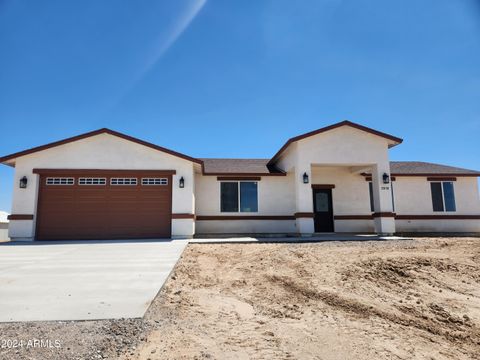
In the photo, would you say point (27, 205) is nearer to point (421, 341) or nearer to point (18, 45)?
point (18, 45)

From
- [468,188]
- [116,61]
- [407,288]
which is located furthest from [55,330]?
[468,188]

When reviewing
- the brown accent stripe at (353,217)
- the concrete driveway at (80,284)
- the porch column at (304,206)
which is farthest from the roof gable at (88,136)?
the brown accent stripe at (353,217)

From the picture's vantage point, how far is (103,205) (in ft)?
36.7

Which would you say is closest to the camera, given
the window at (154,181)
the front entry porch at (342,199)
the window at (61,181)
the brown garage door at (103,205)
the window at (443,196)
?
the brown garage door at (103,205)

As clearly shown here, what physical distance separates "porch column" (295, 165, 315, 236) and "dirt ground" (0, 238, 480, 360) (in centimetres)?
548

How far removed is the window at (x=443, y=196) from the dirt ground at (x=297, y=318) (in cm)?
940

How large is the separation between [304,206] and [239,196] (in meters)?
3.12

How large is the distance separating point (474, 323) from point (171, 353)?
3460 mm

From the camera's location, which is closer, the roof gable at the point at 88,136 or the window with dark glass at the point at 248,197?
the roof gable at the point at 88,136

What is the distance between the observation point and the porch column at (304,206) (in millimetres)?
11688

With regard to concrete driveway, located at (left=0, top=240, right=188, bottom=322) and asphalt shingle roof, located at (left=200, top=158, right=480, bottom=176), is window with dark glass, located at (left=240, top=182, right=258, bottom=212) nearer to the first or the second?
asphalt shingle roof, located at (left=200, top=158, right=480, bottom=176)

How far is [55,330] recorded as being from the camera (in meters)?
2.74

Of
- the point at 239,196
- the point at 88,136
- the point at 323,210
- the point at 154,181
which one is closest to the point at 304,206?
the point at 323,210

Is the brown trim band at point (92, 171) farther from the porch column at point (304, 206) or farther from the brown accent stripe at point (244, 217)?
the porch column at point (304, 206)
